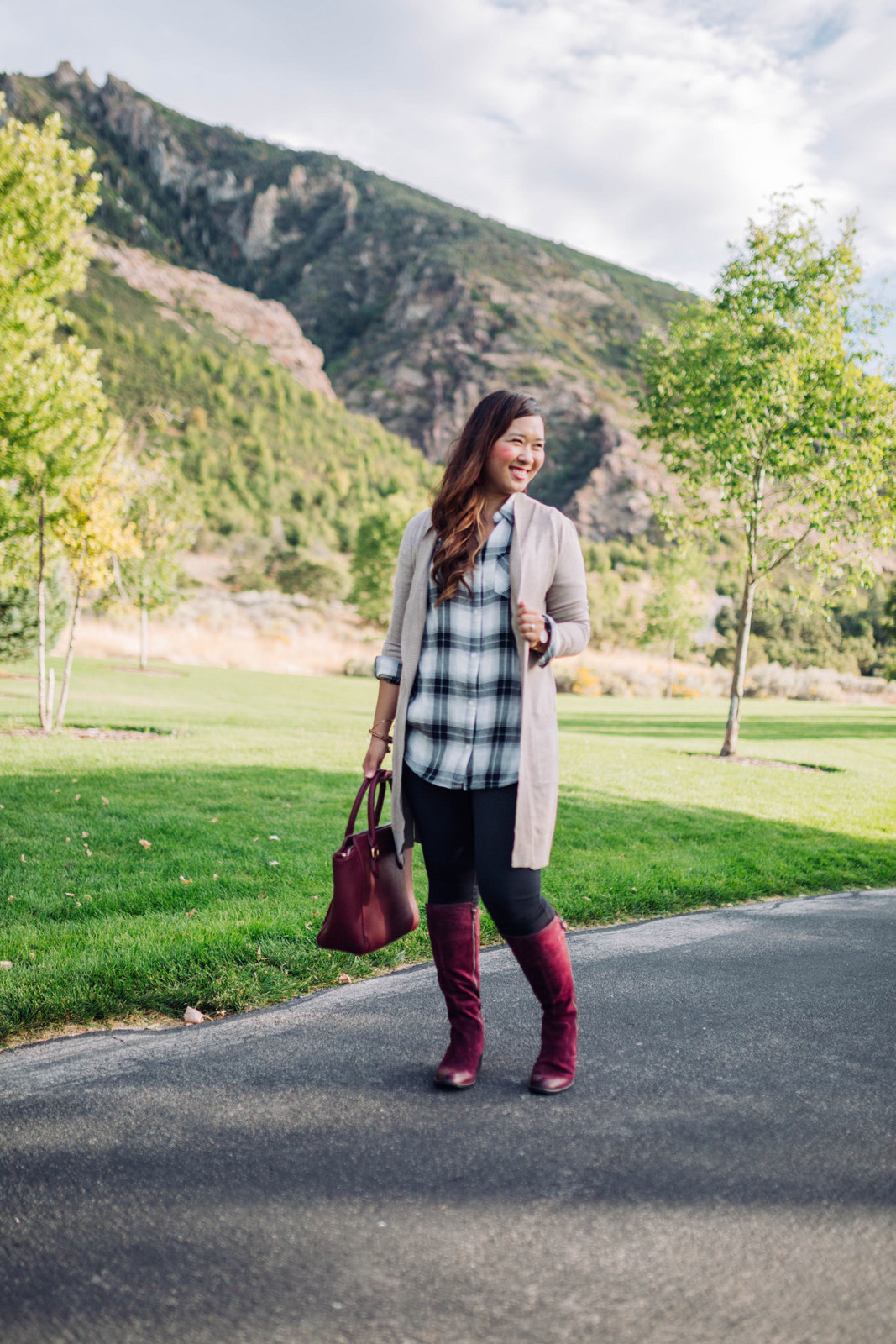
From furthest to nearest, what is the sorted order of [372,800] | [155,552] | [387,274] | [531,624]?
[387,274]
[155,552]
[372,800]
[531,624]

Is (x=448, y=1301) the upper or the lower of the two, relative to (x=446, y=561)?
lower

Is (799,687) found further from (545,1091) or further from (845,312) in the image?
(545,1091)

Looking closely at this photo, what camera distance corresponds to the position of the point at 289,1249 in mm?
1978

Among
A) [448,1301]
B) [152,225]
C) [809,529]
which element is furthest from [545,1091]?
[152,225]

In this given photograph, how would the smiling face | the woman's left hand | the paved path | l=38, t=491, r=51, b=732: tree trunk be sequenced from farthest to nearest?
1. l=38, t=491, r=51, b=732: tree trunk
2. the smiling face
3. the woman's left hand
4. the paved path

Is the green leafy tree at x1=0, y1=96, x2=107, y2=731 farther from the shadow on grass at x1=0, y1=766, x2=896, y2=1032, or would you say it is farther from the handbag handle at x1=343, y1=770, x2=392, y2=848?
the handbag handle at x1=343, y1=770, x2=392, y2=848

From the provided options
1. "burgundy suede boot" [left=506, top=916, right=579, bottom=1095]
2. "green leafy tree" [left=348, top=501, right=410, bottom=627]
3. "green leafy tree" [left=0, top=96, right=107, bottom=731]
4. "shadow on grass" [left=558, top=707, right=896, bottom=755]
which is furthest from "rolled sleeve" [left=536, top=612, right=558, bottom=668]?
"green leafy tree" [left=348, top=501, right=410, bottom=627]

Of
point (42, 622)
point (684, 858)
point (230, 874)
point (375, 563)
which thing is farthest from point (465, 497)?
point (375, 563)

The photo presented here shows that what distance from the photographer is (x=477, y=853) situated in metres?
2.75

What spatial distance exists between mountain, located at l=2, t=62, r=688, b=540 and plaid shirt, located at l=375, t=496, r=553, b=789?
400 ft

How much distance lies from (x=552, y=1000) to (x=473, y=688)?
1.06 metres

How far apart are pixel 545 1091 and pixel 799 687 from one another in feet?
130

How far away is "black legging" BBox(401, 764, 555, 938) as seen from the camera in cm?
272

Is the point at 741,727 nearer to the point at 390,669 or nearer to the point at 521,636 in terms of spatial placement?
the point at 390,669
